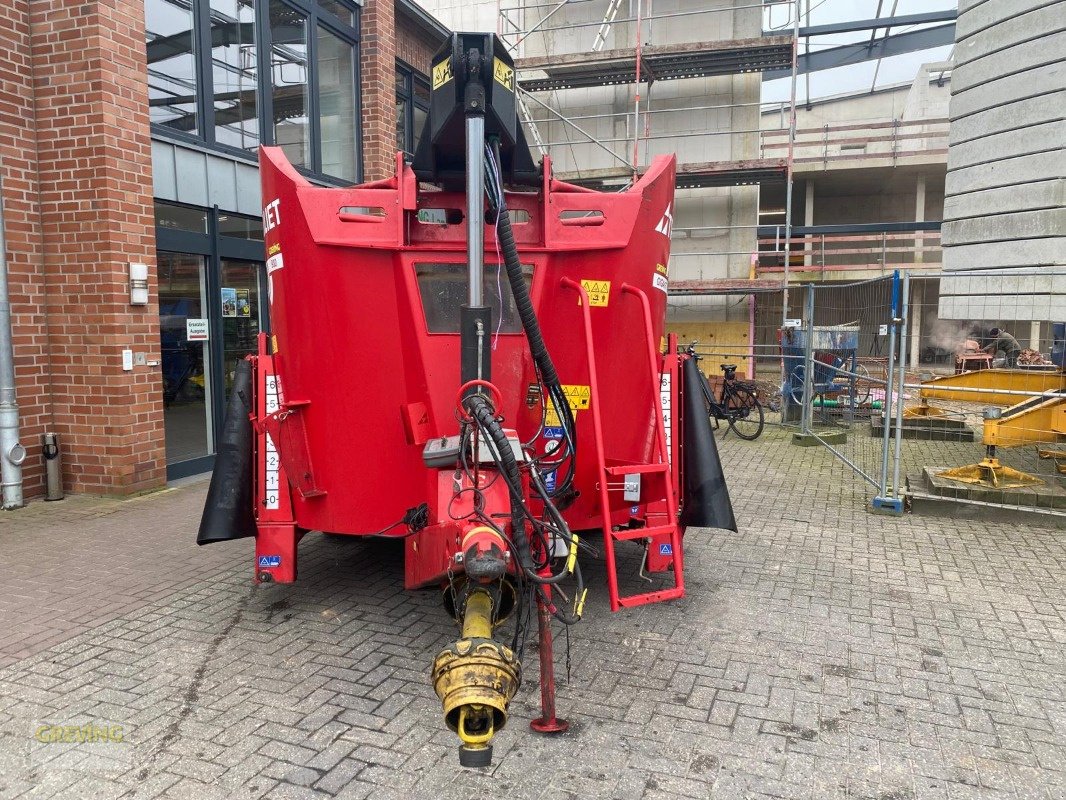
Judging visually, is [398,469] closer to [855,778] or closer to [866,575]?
[855,778]

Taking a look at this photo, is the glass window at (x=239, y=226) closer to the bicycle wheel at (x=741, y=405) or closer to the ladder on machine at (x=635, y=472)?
the ladder on machine at (x=635, y=472)

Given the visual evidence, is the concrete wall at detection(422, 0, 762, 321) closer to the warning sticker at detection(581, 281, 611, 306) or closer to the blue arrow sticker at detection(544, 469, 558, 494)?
the warning sticker at detection(581, 281, 611, 306)

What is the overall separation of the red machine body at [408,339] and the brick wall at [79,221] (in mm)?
3650

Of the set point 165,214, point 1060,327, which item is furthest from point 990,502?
point 165,214

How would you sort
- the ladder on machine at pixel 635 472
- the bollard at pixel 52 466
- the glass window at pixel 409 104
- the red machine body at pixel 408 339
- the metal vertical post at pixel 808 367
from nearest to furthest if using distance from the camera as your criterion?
the ladder on machine at pixel 635 472, the red machine body at pixel 408 339, the bollard at pixel 52 466, the metal vertical post at pixel 808 367, the glass window at pixel 409 104

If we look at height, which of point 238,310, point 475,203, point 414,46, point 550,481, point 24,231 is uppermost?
point 414,46

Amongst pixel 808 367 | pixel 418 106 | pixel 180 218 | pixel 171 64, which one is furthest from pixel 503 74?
pixel 418 106

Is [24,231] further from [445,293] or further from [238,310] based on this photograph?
[445,293]

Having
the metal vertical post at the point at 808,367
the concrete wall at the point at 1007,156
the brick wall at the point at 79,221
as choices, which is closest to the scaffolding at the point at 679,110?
the metal vertical post at the point at 808,367

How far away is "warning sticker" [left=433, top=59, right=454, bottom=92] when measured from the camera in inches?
137

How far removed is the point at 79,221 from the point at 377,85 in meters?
5.72

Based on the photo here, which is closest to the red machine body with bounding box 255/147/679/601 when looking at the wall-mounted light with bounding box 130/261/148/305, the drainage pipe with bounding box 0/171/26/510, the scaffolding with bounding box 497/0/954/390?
the wall-mounted light with bounding box 130/261/148/305

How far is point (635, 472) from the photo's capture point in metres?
3.94

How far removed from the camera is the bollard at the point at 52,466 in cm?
738
